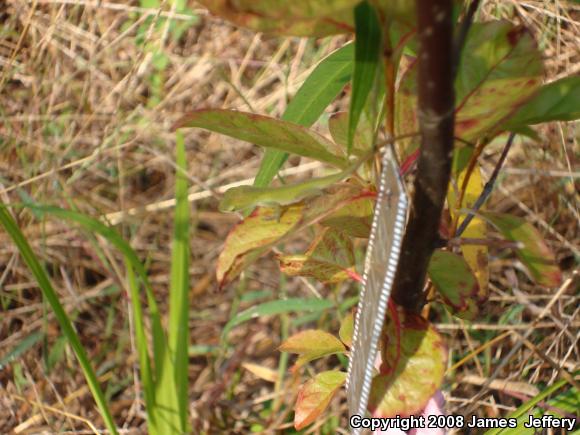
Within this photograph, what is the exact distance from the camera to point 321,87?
596mm

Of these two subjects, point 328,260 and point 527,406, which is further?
point 527,406

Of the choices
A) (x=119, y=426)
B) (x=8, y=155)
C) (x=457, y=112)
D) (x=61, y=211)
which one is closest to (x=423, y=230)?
(x=457, y=112)

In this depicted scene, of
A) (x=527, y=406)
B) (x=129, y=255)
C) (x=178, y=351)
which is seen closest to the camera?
(x=527, y=406)

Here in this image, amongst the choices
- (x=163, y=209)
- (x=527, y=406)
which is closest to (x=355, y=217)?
(x=527, y=406)

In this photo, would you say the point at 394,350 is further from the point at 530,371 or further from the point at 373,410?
the point at 530,371

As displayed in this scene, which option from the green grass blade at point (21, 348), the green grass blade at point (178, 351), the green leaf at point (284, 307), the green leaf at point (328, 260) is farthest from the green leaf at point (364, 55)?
the green grass blade at point (21, 348)

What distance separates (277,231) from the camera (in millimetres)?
499

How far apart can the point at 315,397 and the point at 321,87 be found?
25cm

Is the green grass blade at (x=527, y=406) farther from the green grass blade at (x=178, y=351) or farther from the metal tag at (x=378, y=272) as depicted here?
the green grass blade at (x=178, y=351)

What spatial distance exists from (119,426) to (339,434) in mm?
385

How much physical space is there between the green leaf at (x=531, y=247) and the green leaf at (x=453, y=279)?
0.04 metres

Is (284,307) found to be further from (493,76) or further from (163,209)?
(493,76)

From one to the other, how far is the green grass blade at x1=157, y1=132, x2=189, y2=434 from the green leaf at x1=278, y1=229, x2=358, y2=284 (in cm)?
38

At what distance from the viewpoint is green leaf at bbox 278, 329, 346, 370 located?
60 centimetres
